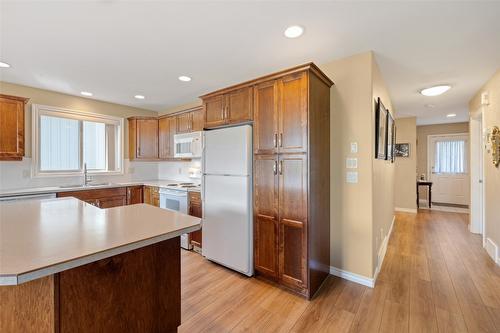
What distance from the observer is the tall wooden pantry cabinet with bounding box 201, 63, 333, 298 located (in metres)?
2.19

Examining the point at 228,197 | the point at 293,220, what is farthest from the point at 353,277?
the point at 228,197

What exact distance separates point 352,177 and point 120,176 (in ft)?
14.0

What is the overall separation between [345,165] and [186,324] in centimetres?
216

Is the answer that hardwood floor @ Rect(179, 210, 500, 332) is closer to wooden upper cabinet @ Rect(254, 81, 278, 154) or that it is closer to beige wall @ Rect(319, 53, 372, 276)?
beige wall @ Rect(319, 53, 372, 276)

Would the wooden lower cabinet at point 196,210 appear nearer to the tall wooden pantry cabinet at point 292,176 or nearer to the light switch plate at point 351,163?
the tall wooden pantry cabinet at point 292,176

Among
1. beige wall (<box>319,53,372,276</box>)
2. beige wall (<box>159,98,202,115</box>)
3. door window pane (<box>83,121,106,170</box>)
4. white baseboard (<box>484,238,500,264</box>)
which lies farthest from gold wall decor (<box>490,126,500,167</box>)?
door window pane (<box>83,121,106,170</box>)

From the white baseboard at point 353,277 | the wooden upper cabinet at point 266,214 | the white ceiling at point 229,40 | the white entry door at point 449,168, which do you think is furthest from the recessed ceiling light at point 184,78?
the white entry door at point 449,168

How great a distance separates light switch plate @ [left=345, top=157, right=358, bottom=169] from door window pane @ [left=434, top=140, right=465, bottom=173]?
20.9 ft

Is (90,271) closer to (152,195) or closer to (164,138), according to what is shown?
(152,195)

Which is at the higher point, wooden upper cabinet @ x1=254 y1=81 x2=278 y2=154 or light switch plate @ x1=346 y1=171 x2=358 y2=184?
wooden upper cabinet @ x1=254 y1=81 x2=278 y2=154

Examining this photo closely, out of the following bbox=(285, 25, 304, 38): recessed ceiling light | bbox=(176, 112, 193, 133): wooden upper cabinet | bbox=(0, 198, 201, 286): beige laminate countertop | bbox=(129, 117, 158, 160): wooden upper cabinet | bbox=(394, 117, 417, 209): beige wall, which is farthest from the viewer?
bbox=(394, 117, 417, 209): beige wall

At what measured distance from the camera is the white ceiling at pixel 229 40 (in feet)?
5.75

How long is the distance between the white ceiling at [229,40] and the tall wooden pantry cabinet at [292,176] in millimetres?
381

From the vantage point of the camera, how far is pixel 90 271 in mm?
1177
